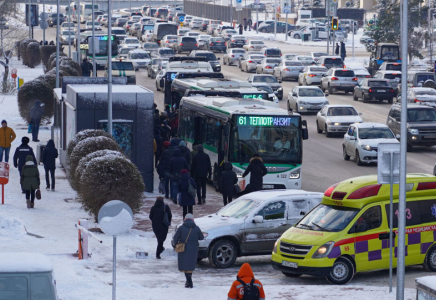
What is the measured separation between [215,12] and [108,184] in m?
109

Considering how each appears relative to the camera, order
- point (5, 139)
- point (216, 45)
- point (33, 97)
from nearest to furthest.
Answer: point (5, 139)
point (33, 97)
point (216, 45)

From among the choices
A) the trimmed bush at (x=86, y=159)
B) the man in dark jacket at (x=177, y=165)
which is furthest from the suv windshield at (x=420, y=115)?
the trimmed bush at (x=86, y=159)

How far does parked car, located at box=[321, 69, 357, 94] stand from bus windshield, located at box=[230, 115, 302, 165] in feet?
88.6

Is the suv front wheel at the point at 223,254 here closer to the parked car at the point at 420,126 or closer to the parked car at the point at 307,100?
the parked car at the point at 420,126

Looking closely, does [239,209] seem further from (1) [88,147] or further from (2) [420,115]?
(2) [420,115]

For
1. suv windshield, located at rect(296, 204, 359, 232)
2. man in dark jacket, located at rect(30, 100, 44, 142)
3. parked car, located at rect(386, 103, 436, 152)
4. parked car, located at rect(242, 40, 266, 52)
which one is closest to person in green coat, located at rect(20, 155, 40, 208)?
suv windshield, located at rect(296, 204, 359, 232)

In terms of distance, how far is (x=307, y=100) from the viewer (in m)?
41.1

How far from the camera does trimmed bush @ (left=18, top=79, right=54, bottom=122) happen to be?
36844 millimetres

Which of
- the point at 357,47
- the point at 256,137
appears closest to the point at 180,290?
the point at 256,137

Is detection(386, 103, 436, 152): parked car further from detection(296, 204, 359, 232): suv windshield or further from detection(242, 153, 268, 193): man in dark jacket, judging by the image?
detection(296, 204, 359, 232): suv windshield

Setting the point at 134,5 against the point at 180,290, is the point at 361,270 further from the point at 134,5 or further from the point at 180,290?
the point at 134,5

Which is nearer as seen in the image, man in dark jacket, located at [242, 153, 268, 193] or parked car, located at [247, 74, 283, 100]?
man in dark jacket, located at [242, 153, 268, 193]

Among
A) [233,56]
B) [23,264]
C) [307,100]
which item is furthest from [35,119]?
[233,56]

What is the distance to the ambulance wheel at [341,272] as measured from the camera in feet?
48.8
